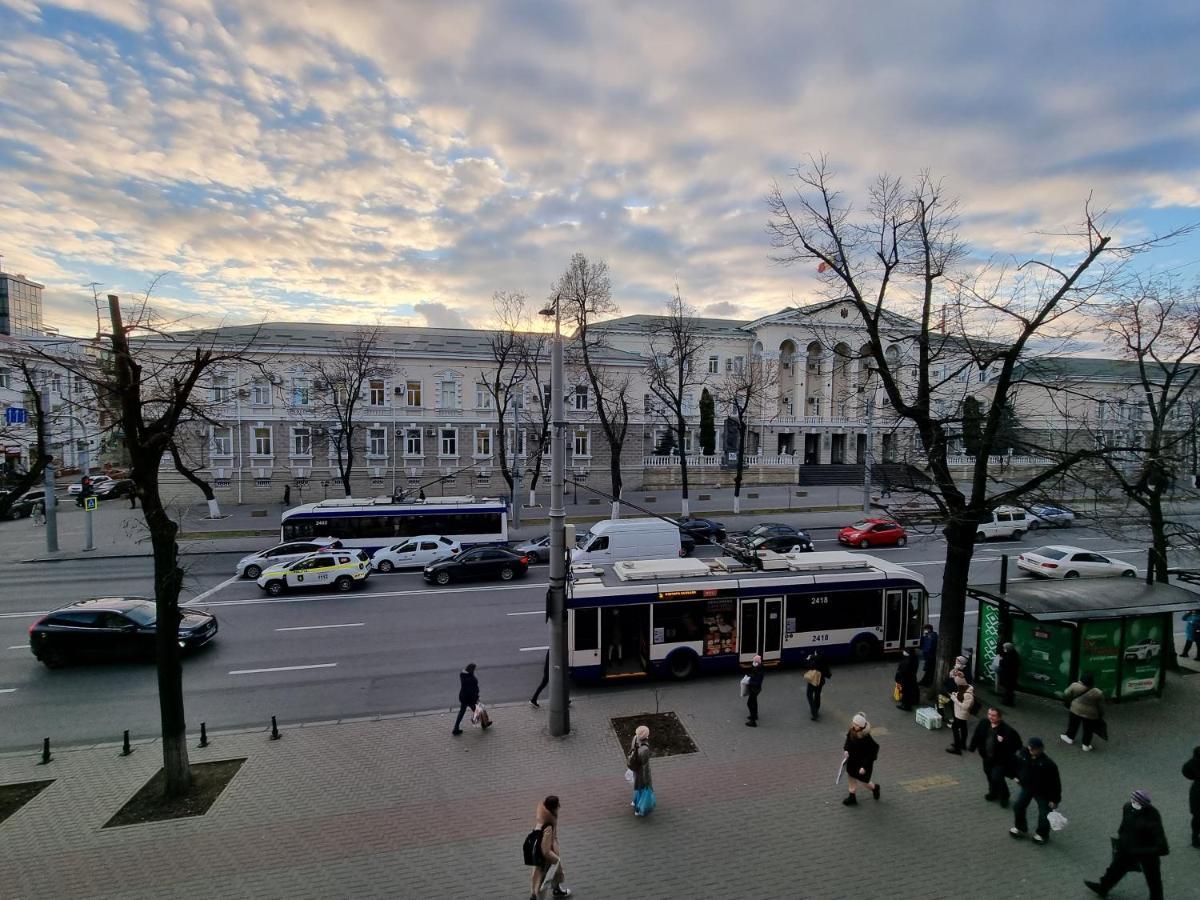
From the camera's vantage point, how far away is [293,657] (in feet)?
51.0

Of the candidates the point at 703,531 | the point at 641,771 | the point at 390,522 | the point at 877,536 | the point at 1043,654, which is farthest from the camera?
the point at 877,536

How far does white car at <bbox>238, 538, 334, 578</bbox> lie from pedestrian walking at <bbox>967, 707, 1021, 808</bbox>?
22.0 m

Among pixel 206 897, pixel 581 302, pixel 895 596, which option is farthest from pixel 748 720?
pixel 581 302

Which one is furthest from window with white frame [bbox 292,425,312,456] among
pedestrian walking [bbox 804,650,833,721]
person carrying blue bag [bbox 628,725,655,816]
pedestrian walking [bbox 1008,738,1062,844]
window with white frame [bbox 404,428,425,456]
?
pedestrian walking [bbox 1008,738,1062,844]

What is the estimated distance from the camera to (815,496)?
148 ft

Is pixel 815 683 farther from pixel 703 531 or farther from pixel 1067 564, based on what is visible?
pixel 1067 564

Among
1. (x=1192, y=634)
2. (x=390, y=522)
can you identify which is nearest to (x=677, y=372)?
(x=390, y=522)

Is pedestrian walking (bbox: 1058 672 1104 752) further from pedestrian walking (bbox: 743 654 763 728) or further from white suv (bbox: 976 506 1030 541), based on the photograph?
white suv (bbox: 976 506 1030 541)

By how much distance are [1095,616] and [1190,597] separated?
2.75 m

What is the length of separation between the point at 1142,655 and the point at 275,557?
2694 cm

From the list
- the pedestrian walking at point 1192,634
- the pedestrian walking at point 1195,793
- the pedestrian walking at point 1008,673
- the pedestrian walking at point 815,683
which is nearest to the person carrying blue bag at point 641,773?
the pedestrian walking at point 815,683

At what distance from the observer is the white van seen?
24.3m

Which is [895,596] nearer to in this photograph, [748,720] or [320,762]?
[748,720]

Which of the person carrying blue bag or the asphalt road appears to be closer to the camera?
the person carrying blue bag
